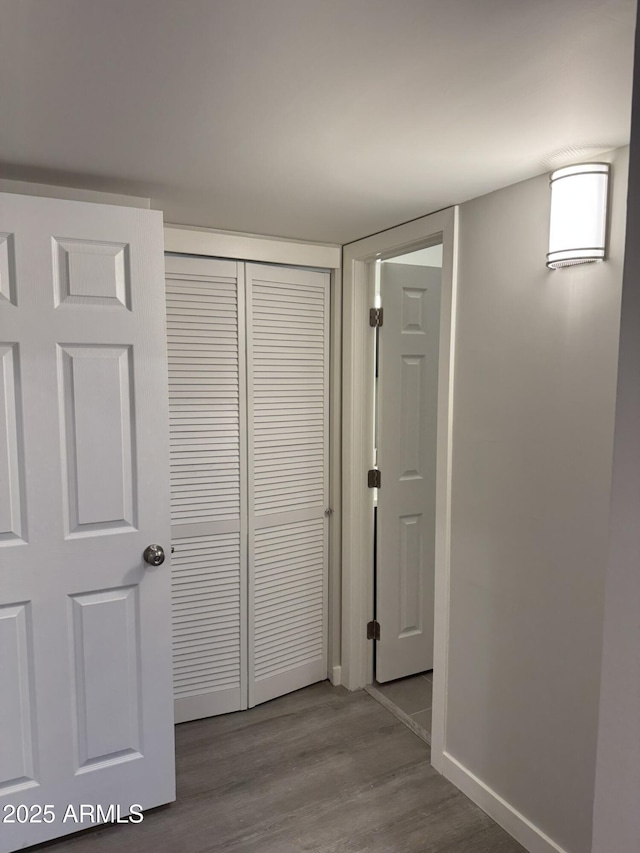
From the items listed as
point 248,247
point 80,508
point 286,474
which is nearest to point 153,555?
point 80,508

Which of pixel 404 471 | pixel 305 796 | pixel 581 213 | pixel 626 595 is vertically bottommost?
pixel 305 796

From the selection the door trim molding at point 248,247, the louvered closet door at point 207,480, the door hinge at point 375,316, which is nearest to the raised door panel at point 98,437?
the louvered closet door at point 207,480

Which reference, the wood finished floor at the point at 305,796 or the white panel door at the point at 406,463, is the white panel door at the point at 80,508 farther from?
the white panel door at the point at 406,463

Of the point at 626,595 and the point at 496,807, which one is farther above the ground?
the point at 626,595

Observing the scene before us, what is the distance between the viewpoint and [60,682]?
6.40 feet

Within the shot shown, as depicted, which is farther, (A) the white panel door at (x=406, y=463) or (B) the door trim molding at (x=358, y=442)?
(A) the white panel door at (x=406, y=463)

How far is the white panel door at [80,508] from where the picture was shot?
73.1 inches

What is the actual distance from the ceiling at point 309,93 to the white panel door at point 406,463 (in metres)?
0.93

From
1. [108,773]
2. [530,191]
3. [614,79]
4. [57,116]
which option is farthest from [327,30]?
[108,773]

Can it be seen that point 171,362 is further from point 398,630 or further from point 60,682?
point 398,630

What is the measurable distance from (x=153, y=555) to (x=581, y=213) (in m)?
1.68

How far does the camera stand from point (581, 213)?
167cm

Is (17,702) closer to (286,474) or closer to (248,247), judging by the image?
(286,474)

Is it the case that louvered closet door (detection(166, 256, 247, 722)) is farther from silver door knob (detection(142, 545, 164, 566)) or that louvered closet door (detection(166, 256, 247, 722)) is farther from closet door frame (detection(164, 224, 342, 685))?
silver door knob (detection(142, 545, 164, 566))
